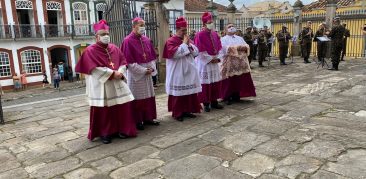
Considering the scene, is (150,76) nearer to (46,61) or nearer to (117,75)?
(117,75)

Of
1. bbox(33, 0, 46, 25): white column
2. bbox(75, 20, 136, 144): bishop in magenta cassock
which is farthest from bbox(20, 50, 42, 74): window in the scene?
bbox(75, 20, 136, 144): bishop in magenta cassock

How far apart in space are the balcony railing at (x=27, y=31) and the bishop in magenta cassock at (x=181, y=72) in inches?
940

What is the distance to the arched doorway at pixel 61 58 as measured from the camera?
28.2 m

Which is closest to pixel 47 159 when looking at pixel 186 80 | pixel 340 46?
pixel 186 80

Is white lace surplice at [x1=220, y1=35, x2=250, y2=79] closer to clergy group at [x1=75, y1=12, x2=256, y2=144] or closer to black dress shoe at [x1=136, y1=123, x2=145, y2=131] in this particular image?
clergy group at [x1=75, y1=12, x2=256, y2=144]

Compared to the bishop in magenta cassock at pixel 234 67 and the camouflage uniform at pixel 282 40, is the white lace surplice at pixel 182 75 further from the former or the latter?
the camouflage uniform at pixel 282 40

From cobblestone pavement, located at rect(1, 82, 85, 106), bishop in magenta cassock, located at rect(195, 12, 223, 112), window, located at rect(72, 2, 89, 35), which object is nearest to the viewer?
bishop in magenta cassock, located at rect(195, 12, 223, 112)

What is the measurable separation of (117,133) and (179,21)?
216 cm

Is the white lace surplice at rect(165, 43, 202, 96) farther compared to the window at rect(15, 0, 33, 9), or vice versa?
the window at rect(15, 0, 33, 9)

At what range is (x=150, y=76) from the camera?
17.9 ft

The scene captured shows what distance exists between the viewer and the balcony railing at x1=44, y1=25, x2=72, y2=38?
27.1 m

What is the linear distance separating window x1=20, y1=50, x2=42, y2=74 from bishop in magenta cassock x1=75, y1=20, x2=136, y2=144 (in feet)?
81.0

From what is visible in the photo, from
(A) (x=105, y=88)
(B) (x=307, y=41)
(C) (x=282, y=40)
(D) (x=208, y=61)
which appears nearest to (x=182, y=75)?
(D) (x=208, y=61)

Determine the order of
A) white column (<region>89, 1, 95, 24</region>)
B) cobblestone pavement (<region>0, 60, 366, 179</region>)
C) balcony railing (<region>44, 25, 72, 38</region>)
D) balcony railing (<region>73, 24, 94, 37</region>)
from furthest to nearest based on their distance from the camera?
white column (<region>89, 1, 95, 24</region>), balcony railing (<region>73, 24, 94, 37</region>), balcony railing (<region>44, 25, 72, 38</region>), cobblestone pavement (<region>0, 60, 366, 179</region>)
